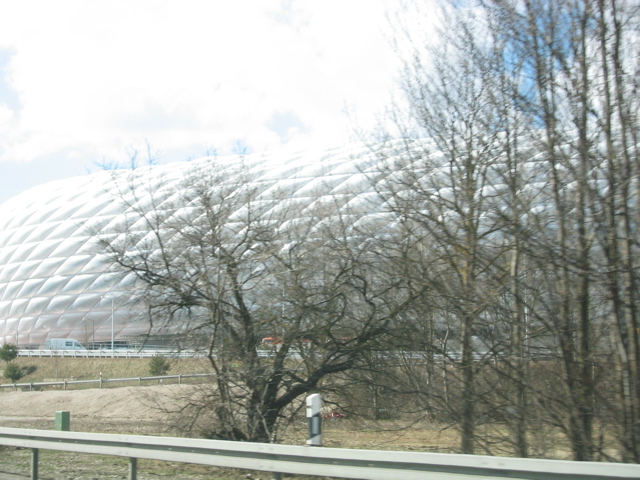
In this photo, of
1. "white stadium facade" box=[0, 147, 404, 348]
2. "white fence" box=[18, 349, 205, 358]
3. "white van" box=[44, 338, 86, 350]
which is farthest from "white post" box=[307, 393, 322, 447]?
"white van" box=[44, 338, 86, 350]

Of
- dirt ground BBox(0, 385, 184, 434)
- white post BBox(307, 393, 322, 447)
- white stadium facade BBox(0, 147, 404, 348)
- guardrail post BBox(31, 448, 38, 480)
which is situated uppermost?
white stadium facade BBox(0, 147, 404, 348)

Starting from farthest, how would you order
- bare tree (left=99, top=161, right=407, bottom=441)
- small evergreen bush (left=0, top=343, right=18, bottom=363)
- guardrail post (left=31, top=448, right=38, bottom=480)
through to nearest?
small evergreen bush (left=0, top=343, right=18, bottom=363) < bare tree (left=99, top=161, right=407, bottom=441) < guardrail post (left=31, top=448, right=38, bottom=480)

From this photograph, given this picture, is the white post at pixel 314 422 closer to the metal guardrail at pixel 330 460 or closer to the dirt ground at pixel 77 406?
the metal guardrail at pixel 330 460

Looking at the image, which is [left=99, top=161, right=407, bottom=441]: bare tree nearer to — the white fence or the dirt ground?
the dirt ground

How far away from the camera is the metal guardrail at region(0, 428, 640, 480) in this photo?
4992mm

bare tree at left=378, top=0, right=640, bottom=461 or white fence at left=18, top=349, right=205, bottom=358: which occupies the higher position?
bare tree at left=378, top=0, right=640, bottom=461

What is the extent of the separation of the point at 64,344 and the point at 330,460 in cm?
5438

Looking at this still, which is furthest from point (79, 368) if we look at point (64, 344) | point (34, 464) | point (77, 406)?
point (34, 464)

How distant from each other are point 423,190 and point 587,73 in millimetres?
2875

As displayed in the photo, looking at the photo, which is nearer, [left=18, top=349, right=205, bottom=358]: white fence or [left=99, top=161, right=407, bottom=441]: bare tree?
[left=99, top=161, right=407, bottom=441]: bare tree

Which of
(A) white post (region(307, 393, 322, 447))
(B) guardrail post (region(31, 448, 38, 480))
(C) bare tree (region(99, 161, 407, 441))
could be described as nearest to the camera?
(A) white post (region(307, 393, 322, 447))

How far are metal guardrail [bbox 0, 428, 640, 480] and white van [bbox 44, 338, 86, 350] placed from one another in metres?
49.0

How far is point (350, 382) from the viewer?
12844mm

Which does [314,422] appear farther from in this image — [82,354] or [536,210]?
[82,354]
